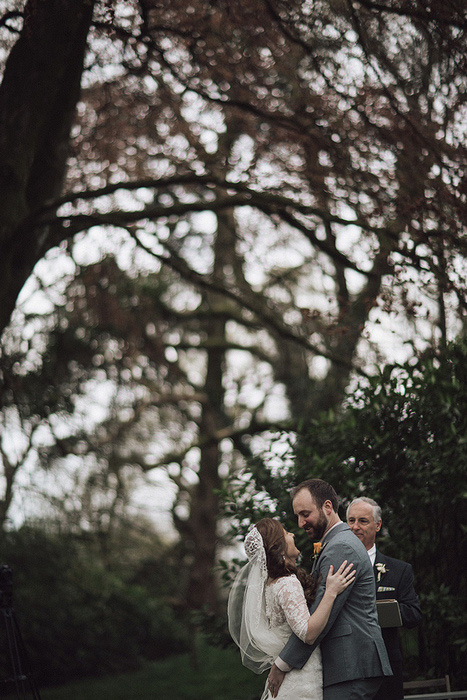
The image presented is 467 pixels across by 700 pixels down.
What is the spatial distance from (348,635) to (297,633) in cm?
25

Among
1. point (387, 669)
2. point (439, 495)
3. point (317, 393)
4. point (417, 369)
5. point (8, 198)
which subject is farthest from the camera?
point (317, 393)

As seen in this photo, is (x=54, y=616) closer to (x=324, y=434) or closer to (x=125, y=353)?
(x=125, y=353)

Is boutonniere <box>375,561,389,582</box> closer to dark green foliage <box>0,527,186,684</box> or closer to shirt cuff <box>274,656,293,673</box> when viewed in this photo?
shirt cuff <box>274,656,293,673</box>

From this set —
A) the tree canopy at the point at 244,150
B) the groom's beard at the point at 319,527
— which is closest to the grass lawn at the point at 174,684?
the tree canopy at the point at 244,150

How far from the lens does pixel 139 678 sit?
526 inches

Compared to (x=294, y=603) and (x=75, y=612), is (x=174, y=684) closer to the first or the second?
(x=75, y=612)

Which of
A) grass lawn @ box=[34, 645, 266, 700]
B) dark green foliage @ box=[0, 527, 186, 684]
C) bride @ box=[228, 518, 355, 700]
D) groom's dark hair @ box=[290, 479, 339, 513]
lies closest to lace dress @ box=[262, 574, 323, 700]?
bride @ box=[228, 518, 355, 700]

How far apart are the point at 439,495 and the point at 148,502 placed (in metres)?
12.4

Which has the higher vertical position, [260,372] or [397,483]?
[260,372]

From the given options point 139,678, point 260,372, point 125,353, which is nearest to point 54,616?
point 139,678

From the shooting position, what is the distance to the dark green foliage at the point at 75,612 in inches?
473

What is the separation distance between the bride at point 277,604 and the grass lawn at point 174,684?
6.77 meters

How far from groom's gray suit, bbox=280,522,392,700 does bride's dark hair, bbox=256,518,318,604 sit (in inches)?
7.8

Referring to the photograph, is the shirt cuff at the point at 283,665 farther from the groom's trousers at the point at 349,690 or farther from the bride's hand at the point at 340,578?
the bride's hand at the point at 340,578
